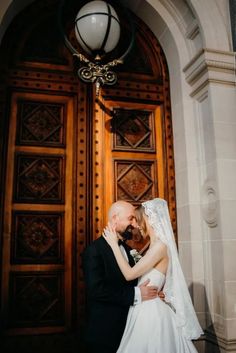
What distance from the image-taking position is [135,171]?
Answer: 448 centimetres

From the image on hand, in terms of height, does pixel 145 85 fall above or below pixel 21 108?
above

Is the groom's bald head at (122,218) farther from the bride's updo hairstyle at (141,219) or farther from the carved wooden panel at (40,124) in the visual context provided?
the carved wooden panel at (40,124)

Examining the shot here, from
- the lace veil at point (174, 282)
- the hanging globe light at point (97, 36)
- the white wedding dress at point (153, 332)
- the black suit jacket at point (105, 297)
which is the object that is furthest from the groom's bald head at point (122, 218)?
the hanging globe light at point (97, 36)

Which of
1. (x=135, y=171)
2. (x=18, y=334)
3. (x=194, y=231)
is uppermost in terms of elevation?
(x=135, y=171)

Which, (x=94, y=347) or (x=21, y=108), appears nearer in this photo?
(x=94, y=347)

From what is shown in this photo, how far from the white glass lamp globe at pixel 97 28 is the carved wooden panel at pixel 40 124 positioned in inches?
33.0

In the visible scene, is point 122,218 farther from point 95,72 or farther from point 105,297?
point 95,72

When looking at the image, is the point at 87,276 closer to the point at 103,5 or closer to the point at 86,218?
the point at 86,218

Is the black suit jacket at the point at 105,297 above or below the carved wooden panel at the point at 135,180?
below

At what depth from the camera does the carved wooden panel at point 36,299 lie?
3.82 metres

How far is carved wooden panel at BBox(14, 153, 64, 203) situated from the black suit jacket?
106 centimetres

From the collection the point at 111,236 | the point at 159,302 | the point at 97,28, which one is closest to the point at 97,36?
the point at 97,28

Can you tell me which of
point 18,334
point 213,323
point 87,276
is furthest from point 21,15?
point 213,323

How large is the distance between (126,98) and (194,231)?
6.17ft
